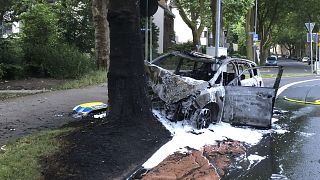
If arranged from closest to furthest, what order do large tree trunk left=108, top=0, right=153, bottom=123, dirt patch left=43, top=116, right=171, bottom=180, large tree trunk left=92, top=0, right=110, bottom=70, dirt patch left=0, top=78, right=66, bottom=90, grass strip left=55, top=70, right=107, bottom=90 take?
dirt patch left=43, top=116, right=171, bottom=180 → large tree trunk left=108, top=0, right=153, bottom=123 → dirt patch left=0, top=78, right=66, bottom=90 → grass strip left=55, top=70, right=107, bottom=90 → large tree trunk left=92, top=0, right=110, bottom=70

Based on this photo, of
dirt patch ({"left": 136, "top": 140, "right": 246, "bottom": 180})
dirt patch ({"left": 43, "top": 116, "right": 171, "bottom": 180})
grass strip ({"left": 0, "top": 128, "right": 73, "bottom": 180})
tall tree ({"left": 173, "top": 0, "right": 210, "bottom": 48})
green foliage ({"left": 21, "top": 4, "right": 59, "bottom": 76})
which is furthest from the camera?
tall tree ({"left": 173, "top": 0, "right": 210, "bottom": 48})

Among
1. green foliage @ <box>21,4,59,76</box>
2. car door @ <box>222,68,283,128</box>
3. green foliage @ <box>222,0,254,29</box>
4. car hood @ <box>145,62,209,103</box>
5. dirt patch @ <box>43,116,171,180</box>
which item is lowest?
dirt patch @ <box>43,116,171,180</box>

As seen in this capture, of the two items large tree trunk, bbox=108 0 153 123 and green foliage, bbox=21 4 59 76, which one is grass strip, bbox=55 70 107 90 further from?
large tree trunk, bbox=108 0 153 123

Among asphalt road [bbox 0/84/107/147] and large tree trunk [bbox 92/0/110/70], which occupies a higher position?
large tree trunk [bbox 92/0/110/70]

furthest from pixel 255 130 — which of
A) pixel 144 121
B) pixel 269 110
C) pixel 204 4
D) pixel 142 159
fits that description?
pixel 204 4

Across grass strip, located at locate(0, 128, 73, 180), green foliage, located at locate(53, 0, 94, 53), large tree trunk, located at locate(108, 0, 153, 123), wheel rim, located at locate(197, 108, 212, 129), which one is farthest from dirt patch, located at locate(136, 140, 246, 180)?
green foliage, located at locate(53, 0, 94, 53)

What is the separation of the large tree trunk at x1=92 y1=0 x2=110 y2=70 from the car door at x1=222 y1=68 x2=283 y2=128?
11556 millimetres

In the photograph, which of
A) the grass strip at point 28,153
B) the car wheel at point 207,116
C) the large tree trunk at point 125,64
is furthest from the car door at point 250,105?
the grass strip at point 28,153

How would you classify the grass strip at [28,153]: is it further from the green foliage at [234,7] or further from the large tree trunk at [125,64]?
the green foliage at [234,7]

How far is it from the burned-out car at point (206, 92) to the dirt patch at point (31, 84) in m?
6.68

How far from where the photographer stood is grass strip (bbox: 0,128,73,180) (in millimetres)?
6082

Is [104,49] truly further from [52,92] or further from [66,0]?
[66,0]

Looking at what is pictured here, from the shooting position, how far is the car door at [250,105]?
33.3ft

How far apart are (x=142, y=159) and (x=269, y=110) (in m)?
4.06
